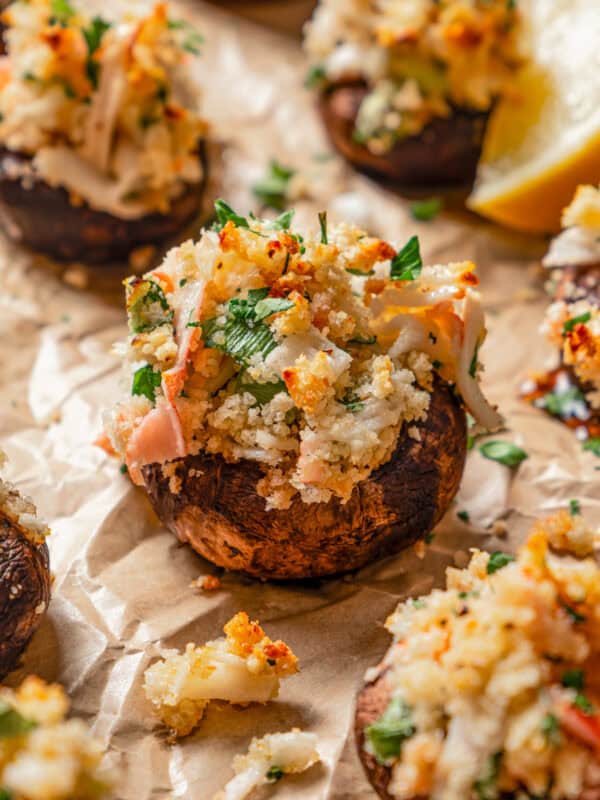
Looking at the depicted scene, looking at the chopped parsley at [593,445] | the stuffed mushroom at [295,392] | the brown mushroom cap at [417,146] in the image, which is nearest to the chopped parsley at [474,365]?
the stuffed mushroom at [295,392]

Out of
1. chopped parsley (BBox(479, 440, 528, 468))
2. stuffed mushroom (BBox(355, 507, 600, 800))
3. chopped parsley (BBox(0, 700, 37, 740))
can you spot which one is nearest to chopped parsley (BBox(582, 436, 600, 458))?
chopped parsley (BBox(479, 440, 528, 468))

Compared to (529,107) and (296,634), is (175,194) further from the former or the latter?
(296,634)

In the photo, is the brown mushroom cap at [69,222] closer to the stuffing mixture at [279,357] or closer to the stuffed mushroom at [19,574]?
the stuffing mixture at [279,357]

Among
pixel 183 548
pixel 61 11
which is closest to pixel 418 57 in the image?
pixel 61 11

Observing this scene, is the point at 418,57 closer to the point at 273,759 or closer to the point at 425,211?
the point at 425,211

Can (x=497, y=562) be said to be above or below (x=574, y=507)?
above

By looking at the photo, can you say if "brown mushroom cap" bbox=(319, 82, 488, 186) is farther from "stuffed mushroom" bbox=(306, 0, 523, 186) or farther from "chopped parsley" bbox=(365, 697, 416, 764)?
"chopped parsley" bbox=(365, 697, 416, 764)
